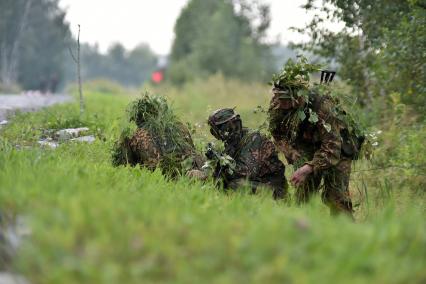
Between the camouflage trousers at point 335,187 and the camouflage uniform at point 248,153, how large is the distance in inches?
12.8

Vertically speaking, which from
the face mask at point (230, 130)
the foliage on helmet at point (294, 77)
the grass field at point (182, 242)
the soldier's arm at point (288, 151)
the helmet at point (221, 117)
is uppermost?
the foliage on helmet at point (294, 77)

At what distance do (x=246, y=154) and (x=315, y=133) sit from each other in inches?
29.0

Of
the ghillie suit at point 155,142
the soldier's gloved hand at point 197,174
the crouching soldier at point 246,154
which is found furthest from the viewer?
the ghillie suit at point 155,142

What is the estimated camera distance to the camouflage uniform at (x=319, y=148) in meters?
5.22

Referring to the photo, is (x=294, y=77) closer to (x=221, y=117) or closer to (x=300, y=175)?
(x=221, y=117)

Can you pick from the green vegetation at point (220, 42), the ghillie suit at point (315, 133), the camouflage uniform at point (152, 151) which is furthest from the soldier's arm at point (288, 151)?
the green vegetation at point (220, 42)

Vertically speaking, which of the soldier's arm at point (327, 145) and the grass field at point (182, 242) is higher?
the soldier's arm at point (327, 145)

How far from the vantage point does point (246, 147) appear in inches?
228

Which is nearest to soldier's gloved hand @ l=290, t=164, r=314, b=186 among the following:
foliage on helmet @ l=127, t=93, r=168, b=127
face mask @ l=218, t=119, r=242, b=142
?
face mask @ l=218, t=119, r=242, b=142

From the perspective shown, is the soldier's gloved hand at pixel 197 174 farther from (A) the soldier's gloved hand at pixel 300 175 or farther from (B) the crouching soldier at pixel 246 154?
(A) the soldier's gloved hand at pixel 300 175

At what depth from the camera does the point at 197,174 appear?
566cm

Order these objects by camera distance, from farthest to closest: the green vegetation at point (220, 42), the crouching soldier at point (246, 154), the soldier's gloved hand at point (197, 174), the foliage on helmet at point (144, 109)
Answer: the green vegetation at point (220, 42), the foliage on helmet at point (144, 109), the crouching soldier at point (246, 154), the soldier's gloved hand at point (197, 174)

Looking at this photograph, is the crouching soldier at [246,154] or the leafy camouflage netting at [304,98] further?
the crouching soldier at [246,154]

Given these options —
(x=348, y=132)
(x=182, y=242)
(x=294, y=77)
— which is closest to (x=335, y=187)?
(x=348, y=132)
